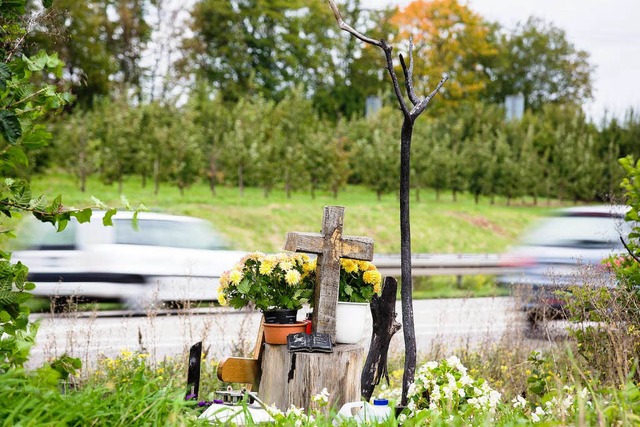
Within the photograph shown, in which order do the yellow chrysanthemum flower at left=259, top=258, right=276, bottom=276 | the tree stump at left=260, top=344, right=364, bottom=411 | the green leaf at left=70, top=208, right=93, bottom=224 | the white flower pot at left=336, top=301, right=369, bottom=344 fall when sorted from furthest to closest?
1. the white flower pot at left=336, top=301, right=369, bottom=344
2. the yellow chrysanthemum flower at left=259, top=258, right=276, bottom=276
3. the tree stump at left=260, top=344, right=364, bottom=411
4. the green leaf at left=70, top=208, right=93, bottom=224

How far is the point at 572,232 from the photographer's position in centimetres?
959

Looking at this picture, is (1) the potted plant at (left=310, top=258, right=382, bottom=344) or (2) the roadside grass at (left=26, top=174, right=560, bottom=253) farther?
(2) the roadside grass at (left=26, top=174, right=560, bottom=253)

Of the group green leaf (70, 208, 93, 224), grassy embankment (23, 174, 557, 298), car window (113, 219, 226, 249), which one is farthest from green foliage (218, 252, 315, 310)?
grassy embankment (23, 174, 557, 298)

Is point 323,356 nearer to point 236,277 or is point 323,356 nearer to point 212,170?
point 236,277

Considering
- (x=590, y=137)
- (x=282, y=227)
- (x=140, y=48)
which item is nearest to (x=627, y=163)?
(x=282, y=227)

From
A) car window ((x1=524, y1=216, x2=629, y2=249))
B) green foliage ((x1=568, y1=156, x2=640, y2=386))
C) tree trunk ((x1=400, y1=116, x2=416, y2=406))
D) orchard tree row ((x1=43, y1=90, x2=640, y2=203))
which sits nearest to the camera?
tree trunk ((x1=400, y1=116, x2=416, y2=406))

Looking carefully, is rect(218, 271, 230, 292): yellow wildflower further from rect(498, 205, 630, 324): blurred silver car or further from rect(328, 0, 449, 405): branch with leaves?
rect(498, 205, 630, 324): blurred silver car

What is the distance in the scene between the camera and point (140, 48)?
102 ft

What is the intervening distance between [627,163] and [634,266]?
75 cm

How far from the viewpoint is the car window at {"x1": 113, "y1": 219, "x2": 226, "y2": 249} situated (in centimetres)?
1106

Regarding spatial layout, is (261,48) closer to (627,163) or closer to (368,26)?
(368,26)

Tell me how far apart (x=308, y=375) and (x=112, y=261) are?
6.75 metres

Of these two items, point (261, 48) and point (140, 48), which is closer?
point (140, 48)

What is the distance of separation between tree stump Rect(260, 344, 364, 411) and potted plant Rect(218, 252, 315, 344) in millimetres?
142
